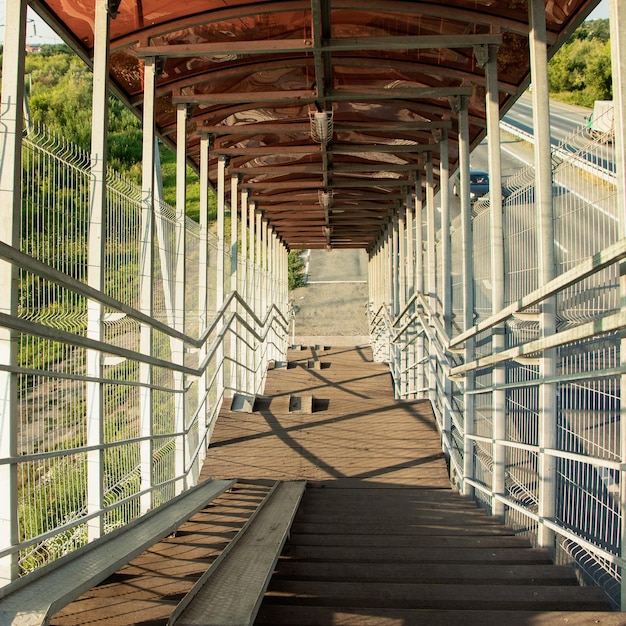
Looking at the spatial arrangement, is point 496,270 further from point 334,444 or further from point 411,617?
point 411,617

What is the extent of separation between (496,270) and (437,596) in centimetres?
296

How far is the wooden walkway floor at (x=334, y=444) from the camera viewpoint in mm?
6973

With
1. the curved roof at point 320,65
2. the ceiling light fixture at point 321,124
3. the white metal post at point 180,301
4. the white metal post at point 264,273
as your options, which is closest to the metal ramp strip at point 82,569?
the white metal post at point 180,301

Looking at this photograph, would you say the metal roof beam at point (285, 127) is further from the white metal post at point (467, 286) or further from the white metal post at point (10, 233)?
the white metal post at point (10, 233)

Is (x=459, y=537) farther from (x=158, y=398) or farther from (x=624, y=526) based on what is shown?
(x=158, y=398)

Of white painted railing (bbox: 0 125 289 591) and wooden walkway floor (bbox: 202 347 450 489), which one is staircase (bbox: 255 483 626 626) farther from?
wooden walkway floor (bbox: 202 347 450 489)

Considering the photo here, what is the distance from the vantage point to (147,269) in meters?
6.00

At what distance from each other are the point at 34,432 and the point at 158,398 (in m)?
3.11

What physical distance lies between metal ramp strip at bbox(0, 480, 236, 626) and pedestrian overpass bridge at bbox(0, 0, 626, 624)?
0.6 inches

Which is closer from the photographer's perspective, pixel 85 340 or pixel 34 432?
pixel 85 340

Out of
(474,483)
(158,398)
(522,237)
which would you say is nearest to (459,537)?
(474,483)

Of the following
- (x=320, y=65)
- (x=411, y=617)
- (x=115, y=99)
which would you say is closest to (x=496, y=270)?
(x=320, y=65)

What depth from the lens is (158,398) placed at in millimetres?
7121

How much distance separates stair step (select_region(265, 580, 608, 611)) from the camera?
307cm
